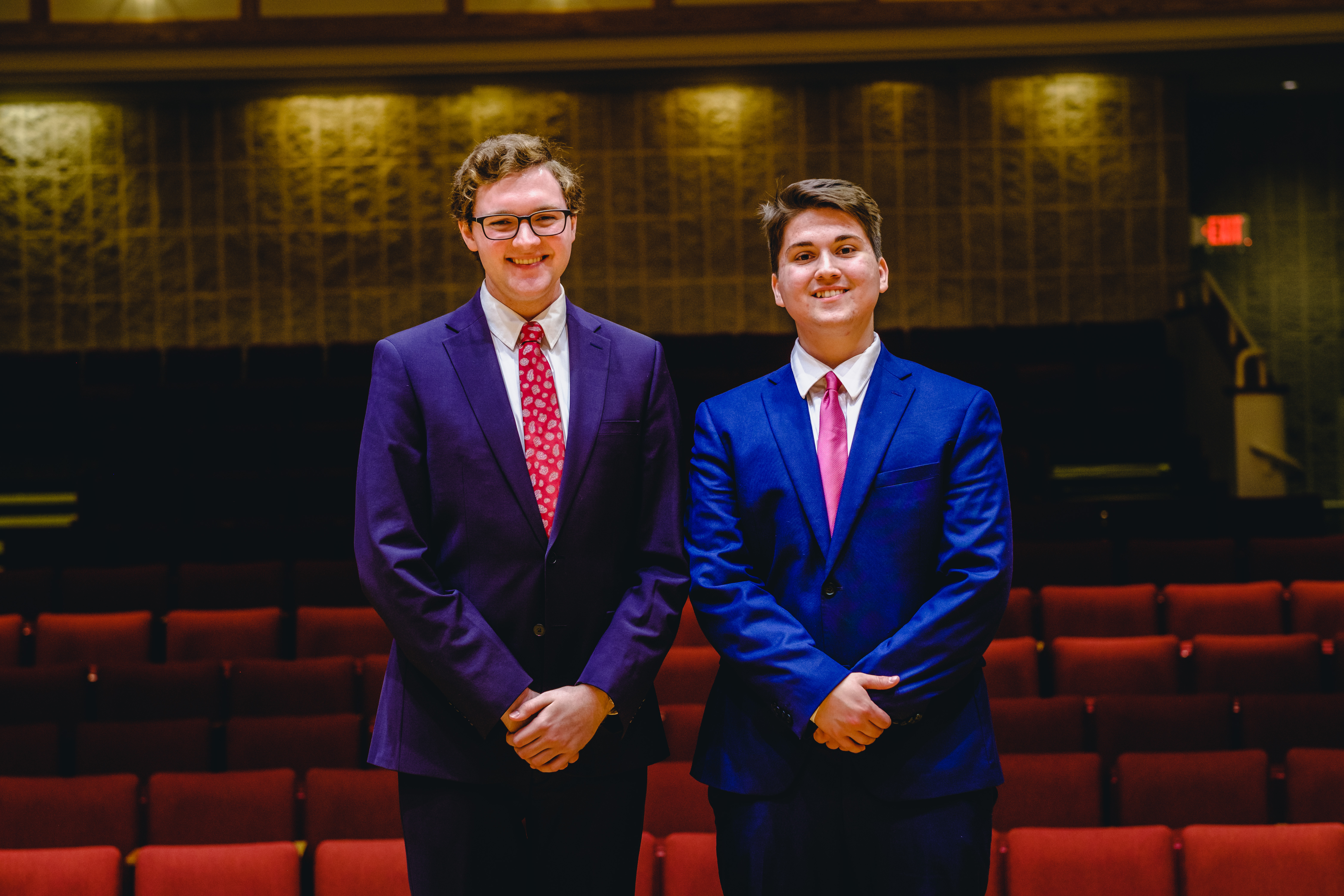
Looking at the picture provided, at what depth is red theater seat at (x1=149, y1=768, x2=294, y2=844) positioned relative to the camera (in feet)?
6.67

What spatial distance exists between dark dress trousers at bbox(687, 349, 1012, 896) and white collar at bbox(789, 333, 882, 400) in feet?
0.06

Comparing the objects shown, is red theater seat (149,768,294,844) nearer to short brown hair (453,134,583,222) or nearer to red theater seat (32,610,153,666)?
red theater seat (32,610,153,666)

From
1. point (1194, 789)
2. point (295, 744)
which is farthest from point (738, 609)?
point (295, 744)

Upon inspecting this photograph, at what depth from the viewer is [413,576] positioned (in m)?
1.07

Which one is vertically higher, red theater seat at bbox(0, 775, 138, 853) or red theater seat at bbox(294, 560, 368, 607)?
red theater seat at bbox(294, 560, 368, 607)

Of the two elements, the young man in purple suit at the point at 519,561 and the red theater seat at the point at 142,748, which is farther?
the red theater seat at the point at 142,748

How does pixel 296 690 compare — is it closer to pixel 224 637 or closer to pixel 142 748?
pixel 142 748

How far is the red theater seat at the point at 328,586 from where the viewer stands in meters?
3.35

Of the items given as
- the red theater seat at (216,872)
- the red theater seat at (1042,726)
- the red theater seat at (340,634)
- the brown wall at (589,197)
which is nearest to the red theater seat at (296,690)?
the red theater seat at (340,634)

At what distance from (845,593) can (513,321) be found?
0.43 m

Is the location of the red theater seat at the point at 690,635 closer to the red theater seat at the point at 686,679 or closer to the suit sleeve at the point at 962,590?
the red theater seat at the point at 686,679

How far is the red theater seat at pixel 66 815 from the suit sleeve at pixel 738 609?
1401mm

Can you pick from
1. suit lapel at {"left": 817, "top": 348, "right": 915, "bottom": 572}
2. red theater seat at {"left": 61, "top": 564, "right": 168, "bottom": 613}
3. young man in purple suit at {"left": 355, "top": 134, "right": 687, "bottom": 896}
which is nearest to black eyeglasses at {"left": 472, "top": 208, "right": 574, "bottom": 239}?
young man in purple suit at {"left": 355, "top": 134, "right": 687, "bottom": 896}

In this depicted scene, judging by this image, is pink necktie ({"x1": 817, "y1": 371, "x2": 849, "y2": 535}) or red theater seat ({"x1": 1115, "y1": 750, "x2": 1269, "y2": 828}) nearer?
pink necktie ({"x1": 817, "y1": 371, "x2": 849, "y2": 535})
